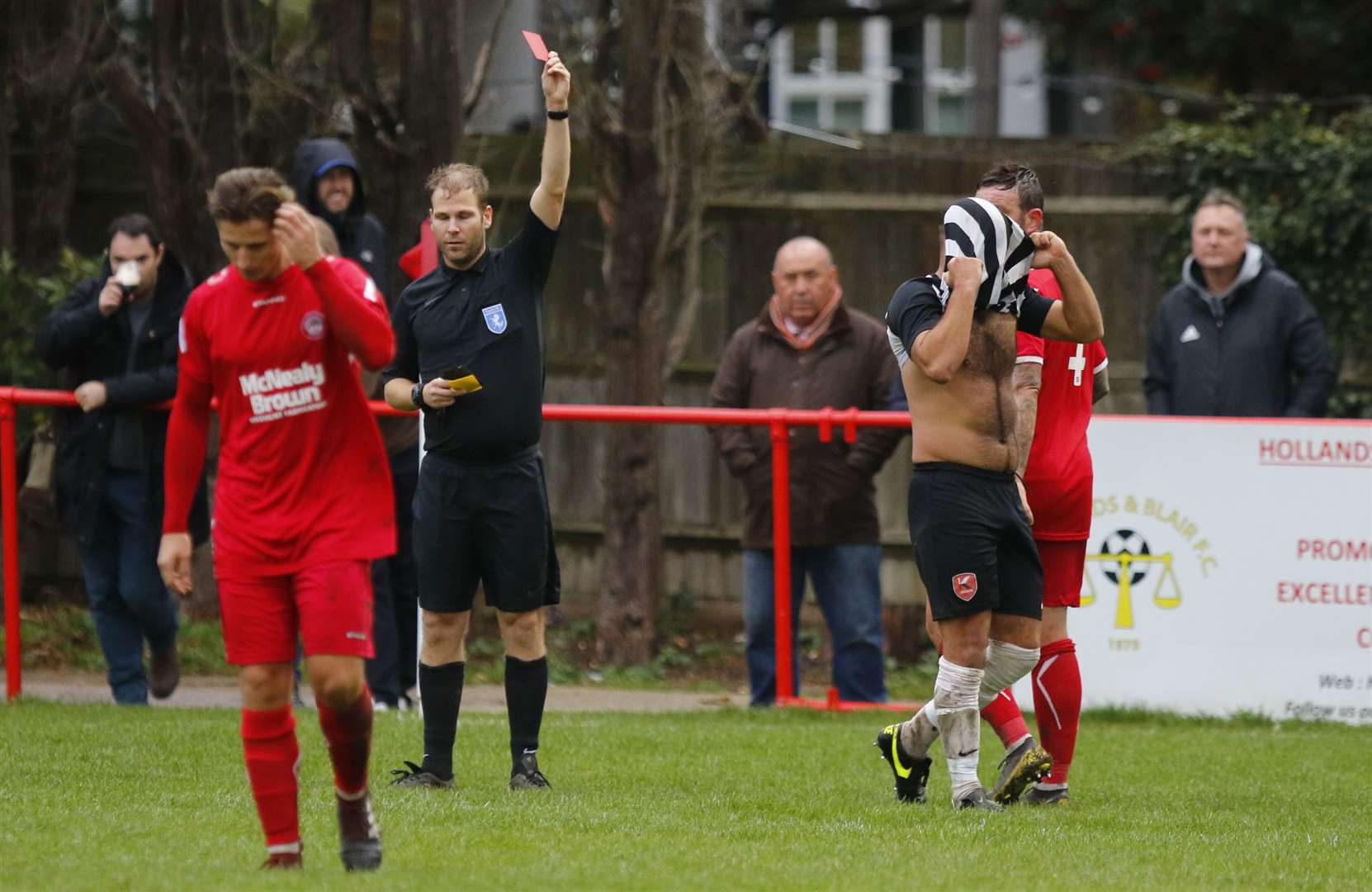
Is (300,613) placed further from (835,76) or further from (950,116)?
(950,116)

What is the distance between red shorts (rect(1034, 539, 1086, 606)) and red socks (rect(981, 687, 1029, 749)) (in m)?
0.40

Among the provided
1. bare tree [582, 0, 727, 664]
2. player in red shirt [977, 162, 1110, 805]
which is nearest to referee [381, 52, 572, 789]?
player in red shirt [977, 162, 1110, 805]

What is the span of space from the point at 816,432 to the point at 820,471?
8.4 inches

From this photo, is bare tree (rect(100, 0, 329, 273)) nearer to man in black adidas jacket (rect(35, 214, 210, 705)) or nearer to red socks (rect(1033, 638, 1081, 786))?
man in black adidas jacket (rect(35, 214, 210, 705))

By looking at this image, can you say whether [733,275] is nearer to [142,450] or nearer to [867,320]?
[867,320]

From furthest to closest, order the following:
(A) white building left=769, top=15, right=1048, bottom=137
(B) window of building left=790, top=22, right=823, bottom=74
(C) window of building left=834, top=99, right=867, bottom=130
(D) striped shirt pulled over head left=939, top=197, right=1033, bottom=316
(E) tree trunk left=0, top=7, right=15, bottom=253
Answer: (C) window of building left=834, top=99, right=867, bottom=130, (B) window of building left=790, top=22, right=823, bottom=74, (A) white building left=769, top=15, right=1048, bottom=137, (E) tree trunk left=0, top=7, right=15, bottom=253, (D) striped shirt pulled over head left=939, top=197, right=1033, bottom=316

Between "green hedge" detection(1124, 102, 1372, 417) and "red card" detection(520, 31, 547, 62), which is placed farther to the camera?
"green hedge" detection(1124, 102, 1372, 417)

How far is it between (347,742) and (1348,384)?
29.3 ft

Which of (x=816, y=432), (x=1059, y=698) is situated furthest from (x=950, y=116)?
(x=1059, y=698)

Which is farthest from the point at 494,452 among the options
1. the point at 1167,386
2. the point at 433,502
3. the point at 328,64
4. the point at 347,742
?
the point at 328,64

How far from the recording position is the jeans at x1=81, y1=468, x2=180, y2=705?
1006cm

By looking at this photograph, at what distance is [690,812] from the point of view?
711 centimetres

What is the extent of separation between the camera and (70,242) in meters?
14.0

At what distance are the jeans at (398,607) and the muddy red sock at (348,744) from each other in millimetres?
4083
